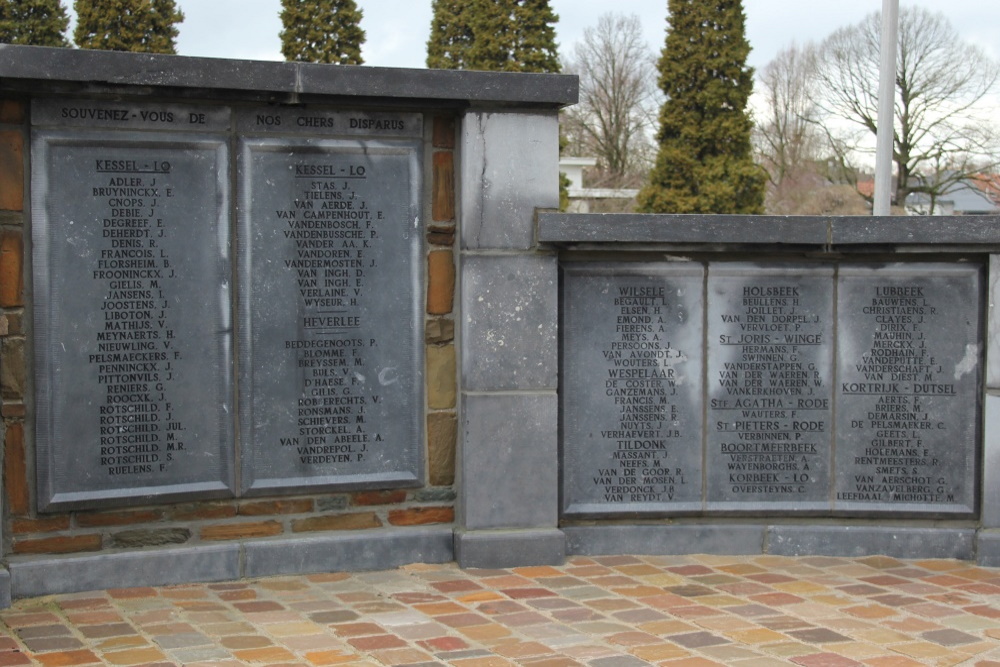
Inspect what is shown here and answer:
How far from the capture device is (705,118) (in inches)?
924

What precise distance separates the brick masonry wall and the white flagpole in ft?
19.3

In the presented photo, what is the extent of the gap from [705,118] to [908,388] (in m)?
18.4

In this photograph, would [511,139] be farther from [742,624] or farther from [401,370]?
[742,624]

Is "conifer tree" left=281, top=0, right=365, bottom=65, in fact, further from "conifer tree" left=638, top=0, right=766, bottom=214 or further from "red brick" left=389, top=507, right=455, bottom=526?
"red brick" left=389, top=507, right=455, bottom=526

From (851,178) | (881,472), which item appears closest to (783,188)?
(851,178)

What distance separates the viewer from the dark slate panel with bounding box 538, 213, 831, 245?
5.40 meters

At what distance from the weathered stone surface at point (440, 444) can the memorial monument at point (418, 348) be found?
0.02 meters

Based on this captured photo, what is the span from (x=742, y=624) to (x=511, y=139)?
2.44 m

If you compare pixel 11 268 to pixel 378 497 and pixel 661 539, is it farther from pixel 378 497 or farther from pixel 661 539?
pixel 661 539

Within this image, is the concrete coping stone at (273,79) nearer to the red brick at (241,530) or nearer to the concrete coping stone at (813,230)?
the concrete coping stone at (813,230)

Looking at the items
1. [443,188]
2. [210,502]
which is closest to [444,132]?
[443,188]

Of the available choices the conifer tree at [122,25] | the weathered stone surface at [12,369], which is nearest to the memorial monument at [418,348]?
the weathered stone surface at [12,369]

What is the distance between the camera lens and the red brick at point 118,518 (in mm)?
5090

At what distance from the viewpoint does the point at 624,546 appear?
572 cm
